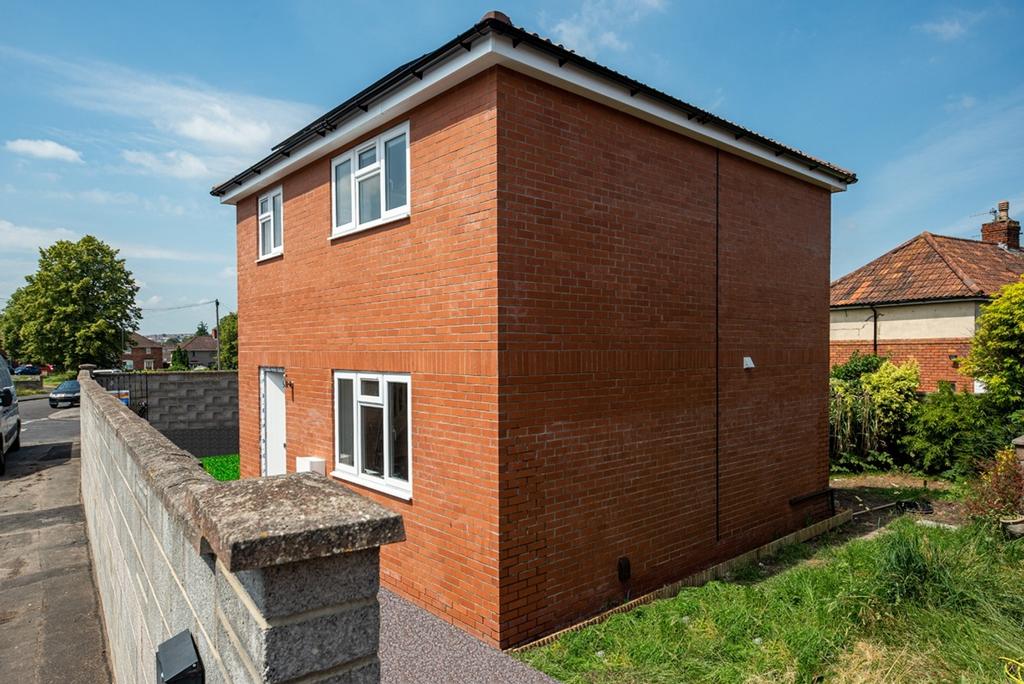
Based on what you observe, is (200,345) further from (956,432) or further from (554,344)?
(554,344)

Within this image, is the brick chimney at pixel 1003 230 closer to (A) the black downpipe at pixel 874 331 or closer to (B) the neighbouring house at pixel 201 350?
(A) the black downpipe at pixel 874 331

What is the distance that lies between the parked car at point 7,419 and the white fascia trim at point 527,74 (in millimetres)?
10013

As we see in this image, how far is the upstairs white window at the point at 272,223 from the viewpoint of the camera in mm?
9343

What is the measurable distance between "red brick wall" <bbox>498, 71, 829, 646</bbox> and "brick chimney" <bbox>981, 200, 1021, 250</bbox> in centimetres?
2050

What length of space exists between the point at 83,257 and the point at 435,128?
1954 inches

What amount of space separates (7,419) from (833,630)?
17.6 meters

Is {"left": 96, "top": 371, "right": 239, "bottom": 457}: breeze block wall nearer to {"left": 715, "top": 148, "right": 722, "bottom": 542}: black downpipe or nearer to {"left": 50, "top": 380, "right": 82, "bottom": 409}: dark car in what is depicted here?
{"left": 715, "top": 148, "right": 722, "bottom": 542}: black downpipe

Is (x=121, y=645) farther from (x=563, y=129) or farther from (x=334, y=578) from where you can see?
(x=563, y=129)

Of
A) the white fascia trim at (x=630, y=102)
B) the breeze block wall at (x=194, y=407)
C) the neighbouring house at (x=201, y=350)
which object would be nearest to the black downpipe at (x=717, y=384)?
the white fascia trim at (x=630, y=102)

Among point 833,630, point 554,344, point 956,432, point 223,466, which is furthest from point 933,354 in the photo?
point 223,466

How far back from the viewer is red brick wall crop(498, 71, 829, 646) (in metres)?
5.57

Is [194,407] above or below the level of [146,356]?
above

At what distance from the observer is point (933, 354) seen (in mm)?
17469

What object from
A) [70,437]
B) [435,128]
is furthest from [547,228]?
[70,437]
